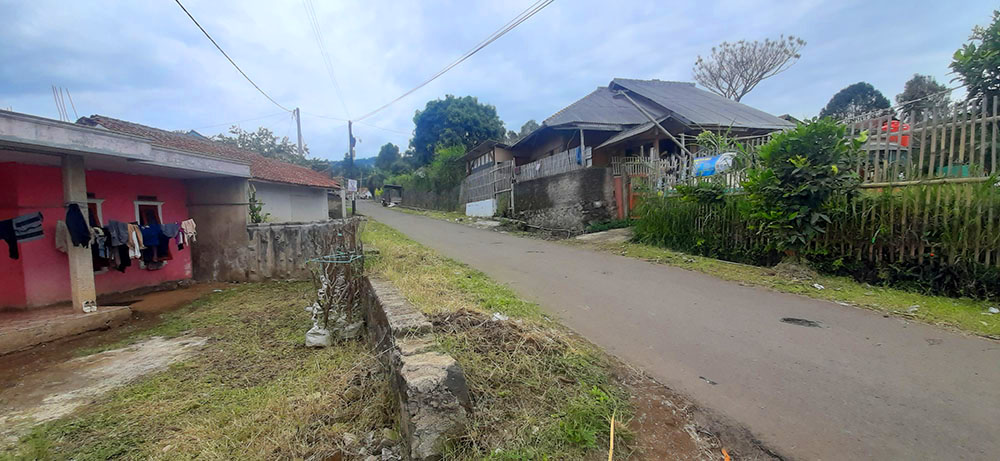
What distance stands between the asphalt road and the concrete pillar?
244 inches

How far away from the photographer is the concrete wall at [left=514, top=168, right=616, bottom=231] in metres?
13.1

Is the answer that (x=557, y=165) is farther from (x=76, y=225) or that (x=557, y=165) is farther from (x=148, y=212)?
(x=76, y=225)

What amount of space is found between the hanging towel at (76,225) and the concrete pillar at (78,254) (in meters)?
0.06

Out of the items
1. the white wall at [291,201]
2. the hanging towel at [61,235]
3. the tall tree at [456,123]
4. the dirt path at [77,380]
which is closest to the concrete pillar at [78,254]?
the hanging towel at [61,235]

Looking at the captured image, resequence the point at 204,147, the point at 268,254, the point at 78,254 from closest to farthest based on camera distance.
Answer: the point at 78,254, the point at 268,254, the point at 204,147

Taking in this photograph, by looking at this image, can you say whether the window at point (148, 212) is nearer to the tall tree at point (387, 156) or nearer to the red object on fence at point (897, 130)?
the red object on fence at point (897, 130)

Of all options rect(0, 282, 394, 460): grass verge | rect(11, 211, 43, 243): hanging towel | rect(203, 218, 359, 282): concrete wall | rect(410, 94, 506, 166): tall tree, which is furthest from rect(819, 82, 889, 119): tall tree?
rect(11, 211, 43, 243): hanging towel

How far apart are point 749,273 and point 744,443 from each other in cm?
531

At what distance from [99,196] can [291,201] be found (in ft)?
28.6

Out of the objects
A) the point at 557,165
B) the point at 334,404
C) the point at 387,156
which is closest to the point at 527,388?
the point at 334,404

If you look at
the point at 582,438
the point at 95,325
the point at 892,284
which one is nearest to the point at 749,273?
the point at 892,284

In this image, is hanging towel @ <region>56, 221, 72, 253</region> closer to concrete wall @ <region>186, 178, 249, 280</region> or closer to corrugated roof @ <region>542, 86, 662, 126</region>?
concrete wall @ <region>186, 178, 249, 280</region>

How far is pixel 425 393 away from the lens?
2.32 m

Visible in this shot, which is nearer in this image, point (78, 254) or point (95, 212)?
point (78, 254)
